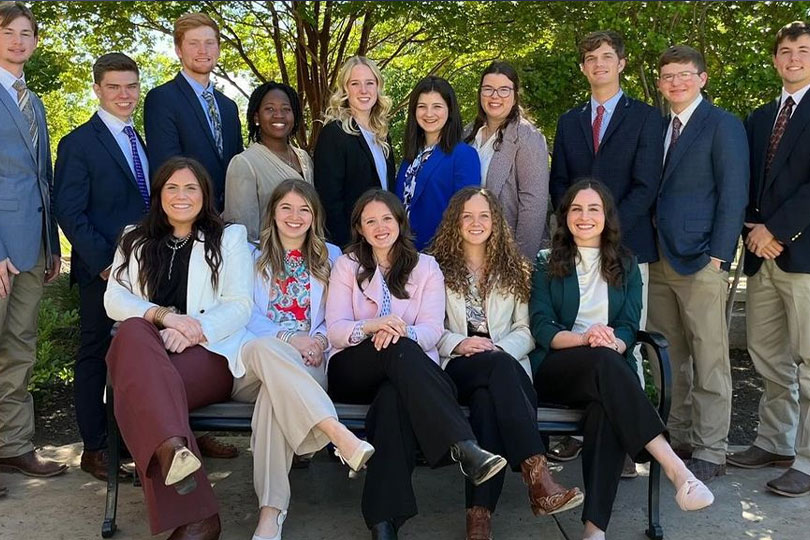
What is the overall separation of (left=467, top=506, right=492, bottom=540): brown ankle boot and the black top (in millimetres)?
1771

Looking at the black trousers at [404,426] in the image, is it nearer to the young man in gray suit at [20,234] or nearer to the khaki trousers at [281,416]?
the khaki trousers at [281,416]

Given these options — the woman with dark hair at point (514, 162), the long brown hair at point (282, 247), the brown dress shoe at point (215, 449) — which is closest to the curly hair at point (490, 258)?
the woman with dark hair at point (514, 162)

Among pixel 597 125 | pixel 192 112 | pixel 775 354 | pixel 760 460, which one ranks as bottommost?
pixel 760 460

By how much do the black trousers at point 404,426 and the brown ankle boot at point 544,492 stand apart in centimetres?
32

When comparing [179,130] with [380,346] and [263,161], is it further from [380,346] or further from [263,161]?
[380,346]

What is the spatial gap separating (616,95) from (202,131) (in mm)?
2432

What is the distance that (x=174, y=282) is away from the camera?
4.31 meters

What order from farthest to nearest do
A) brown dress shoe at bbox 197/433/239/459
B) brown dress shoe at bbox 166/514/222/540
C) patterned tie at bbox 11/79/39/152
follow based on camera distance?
brown dress shoe at bbox 197/433/239/459, patterned tie at bbox 11/79/39/152, brown dress shoe at bbox 166/514/222/540

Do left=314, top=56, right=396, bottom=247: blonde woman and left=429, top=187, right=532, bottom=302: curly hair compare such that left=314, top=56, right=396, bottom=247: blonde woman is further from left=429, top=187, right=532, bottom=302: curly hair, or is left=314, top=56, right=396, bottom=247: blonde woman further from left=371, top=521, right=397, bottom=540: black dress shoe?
left=371, top=521, right=397, bottom=540: black dress shoe

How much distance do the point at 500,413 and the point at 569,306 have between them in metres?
0.85

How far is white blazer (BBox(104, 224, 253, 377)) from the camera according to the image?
4113 mm

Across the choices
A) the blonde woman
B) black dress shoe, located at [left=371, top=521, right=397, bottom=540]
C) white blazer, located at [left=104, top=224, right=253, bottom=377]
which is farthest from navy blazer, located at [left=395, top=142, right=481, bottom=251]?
black dress shoe, located at [left=371, top=521, right=397, bottom=540]

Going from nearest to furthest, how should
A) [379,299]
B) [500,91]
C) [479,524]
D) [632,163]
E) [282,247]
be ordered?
[479,524]
[379,299]
[282,247]
[632,163]
[500,91]

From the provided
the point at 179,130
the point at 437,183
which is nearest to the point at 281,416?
the point at 437,183
